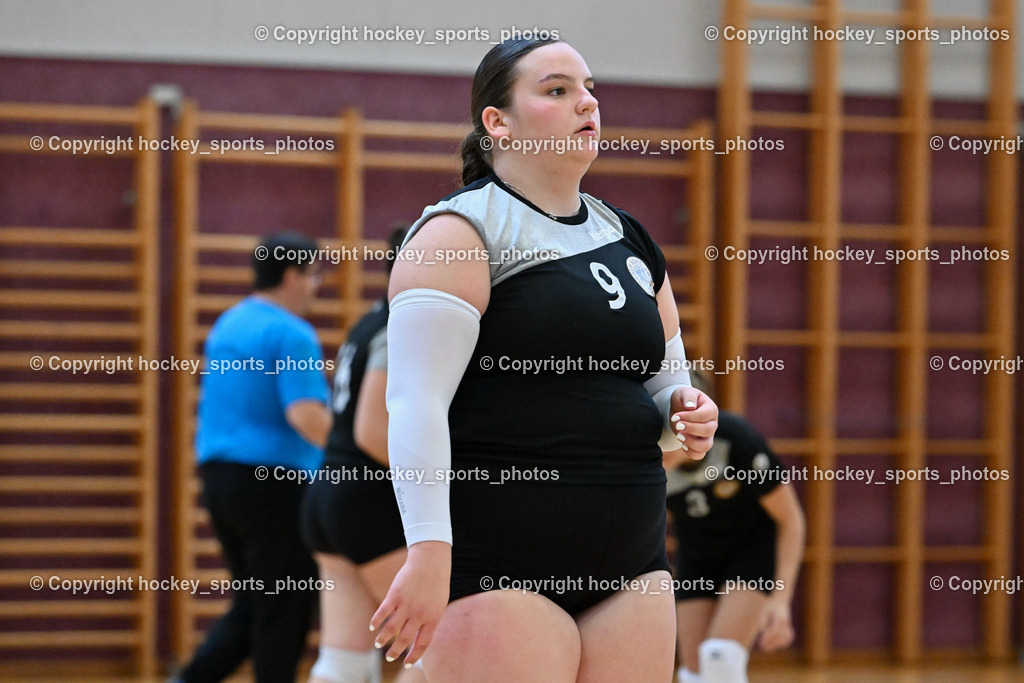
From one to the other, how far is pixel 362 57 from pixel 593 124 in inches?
143

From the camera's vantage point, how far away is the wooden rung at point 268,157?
477cm

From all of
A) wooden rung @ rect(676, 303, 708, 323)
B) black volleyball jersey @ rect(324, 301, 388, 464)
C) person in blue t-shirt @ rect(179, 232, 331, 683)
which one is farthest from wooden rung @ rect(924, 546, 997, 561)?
black volleyball jersey @ rect(324, 301, 388, 464)

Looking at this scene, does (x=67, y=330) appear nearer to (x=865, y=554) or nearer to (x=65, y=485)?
(x=65, y=485)

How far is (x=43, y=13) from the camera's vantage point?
4.73 metres

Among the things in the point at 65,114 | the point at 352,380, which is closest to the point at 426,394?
the point at 352,380

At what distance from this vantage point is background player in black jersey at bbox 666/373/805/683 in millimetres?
2795

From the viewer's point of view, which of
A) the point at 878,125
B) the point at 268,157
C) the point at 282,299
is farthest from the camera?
the point at 878,125

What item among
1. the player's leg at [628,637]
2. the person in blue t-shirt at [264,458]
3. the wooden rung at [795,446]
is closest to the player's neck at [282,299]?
the person in blue t-shirt at [264,458]

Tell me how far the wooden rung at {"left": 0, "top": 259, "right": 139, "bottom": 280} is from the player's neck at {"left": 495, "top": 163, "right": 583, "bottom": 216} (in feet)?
11.5

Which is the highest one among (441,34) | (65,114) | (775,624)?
(441,34)

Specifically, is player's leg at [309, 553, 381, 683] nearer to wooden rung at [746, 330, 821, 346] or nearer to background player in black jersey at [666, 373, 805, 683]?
background player in black jersey at [666, 373, 805, 683]

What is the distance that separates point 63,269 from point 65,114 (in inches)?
24.6

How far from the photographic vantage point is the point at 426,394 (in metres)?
1.41

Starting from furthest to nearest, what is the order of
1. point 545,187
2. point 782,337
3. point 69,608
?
point 782,337 < point 69,608 < point 545,187
